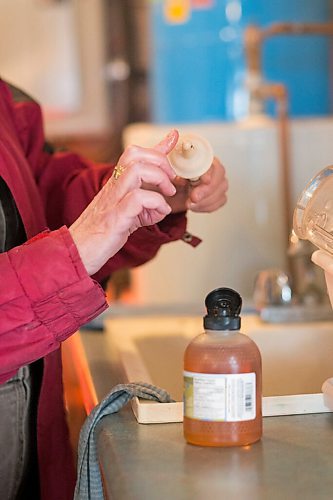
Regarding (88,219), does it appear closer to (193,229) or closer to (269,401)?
(269,401)

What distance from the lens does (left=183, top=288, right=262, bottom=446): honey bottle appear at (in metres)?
0.92

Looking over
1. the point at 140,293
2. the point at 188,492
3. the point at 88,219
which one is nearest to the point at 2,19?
the point at 140,293

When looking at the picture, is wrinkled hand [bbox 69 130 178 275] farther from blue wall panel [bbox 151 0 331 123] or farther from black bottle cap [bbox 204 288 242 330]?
blue wall panel [bbox 151 0 331 123]

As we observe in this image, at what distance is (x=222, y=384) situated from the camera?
0.92 meters

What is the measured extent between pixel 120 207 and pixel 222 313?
148mm

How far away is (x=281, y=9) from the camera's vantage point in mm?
2793

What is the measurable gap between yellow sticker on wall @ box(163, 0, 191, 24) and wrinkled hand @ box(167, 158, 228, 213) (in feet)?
5.24

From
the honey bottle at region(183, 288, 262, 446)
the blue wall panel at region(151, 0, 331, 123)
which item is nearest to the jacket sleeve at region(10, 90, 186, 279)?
the honey bottle at region(183, 288, 262, 446)

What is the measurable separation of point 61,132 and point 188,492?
3.25 m

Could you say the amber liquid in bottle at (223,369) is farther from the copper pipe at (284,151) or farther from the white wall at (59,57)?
the white wall at (59,57)

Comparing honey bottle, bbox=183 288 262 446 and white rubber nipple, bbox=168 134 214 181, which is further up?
white rubber nipple, bbox=168 134 214 181

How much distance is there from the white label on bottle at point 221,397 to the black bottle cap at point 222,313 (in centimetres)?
5

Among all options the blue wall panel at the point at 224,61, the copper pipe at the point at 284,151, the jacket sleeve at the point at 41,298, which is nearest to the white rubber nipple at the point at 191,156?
the jacket sleeve at the point at 41,298

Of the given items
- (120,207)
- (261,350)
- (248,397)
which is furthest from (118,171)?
(261,350)
